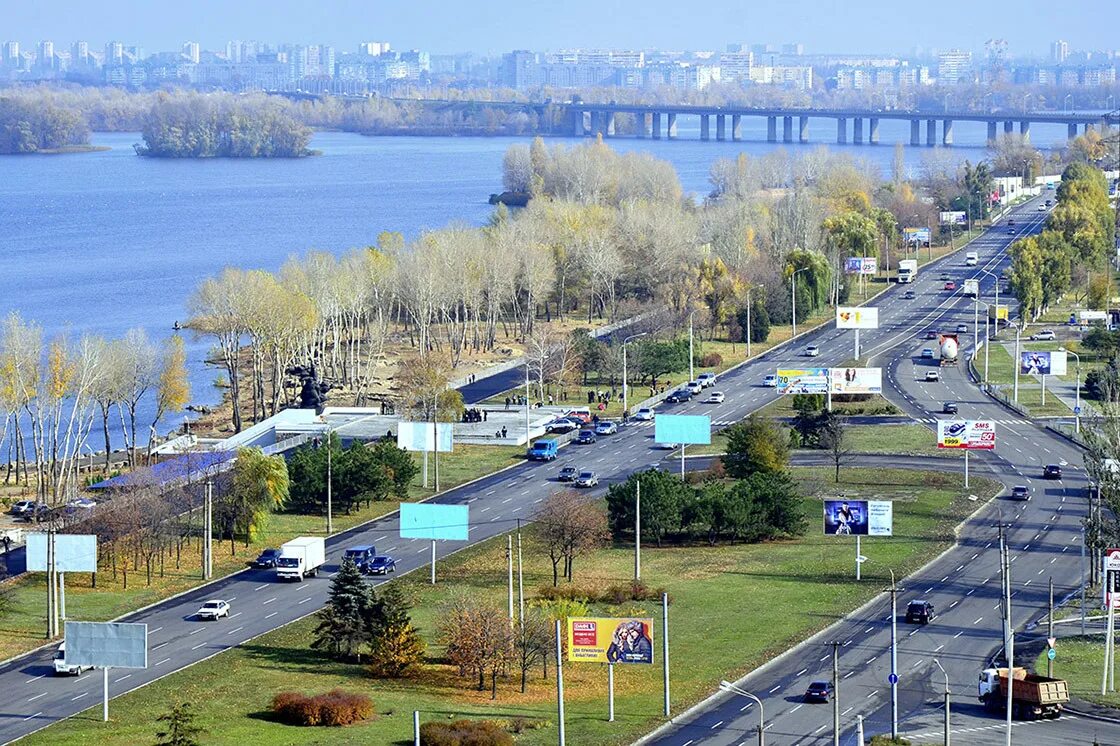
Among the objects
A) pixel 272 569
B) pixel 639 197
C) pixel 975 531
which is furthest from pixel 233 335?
pixel 639 197

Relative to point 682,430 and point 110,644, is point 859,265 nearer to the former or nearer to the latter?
point 682,430

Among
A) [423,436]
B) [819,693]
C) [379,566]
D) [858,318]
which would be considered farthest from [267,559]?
[858,318]

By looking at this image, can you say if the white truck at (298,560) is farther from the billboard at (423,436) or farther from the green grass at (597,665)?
the billboard at (423,436)

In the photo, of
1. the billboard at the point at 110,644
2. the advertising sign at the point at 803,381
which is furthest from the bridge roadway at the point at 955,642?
the billboard at the point at 110,644

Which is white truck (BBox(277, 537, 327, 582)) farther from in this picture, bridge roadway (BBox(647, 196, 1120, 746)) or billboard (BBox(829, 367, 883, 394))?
billboard (BBox(829, 367, 883, 394))

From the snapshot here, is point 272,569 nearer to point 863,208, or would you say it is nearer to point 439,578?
point 439,578

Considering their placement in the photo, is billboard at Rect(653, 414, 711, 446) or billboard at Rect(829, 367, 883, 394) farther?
billboard at Rect(829, 367, 883, 394)

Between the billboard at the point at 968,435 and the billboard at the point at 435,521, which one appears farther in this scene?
the billboard at the point at 968,435

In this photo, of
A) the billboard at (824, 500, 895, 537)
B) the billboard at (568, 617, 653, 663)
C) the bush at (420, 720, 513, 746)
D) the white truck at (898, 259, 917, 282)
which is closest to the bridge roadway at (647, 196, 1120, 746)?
the billboard at (824, 500, 895, 537)
